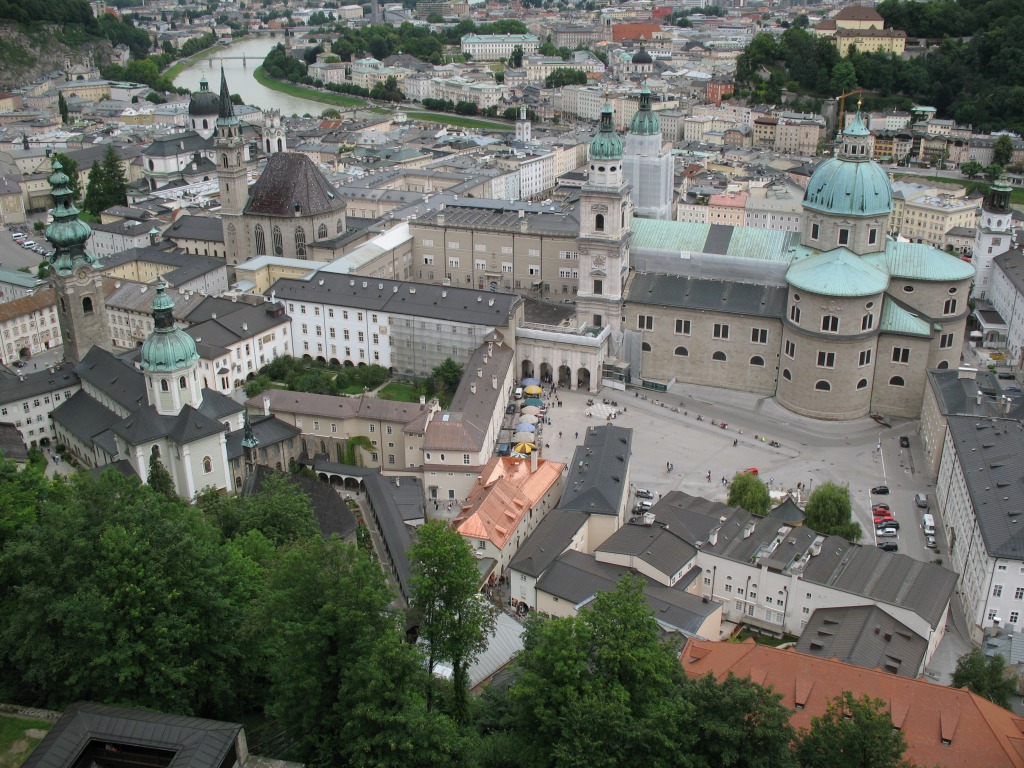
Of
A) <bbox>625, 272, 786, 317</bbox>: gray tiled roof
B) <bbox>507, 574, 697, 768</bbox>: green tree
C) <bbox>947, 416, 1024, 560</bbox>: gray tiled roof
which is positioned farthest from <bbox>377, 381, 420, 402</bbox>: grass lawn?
<bbox>507, 574, 697, 768</bbox>: green tree

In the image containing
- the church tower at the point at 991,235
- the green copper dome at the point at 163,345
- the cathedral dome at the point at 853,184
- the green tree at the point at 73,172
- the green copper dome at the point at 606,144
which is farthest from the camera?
the green tree at the point at 73,172

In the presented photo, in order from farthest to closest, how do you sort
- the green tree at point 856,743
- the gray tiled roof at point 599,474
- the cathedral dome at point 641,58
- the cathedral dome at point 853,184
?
1. the cathedral dome at point 641,58
2. the cathedral dome at point 853,184
3. the gray tiled roof at point 599,474
4. the green tree at point 856,743

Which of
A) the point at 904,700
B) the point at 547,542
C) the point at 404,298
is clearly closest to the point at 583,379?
the point at 404,298

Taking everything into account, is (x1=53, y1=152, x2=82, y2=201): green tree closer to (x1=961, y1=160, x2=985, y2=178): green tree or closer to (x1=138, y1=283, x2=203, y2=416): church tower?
(x1=138, y1=283, x2=203, y2=416): church tower


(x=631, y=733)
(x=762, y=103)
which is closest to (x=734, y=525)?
(x=631, y=733)

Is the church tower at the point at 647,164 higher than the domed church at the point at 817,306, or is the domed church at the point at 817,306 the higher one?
the church tower at the point at 647,164

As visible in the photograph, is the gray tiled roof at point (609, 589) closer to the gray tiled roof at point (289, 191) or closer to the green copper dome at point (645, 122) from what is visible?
the green copper dome at point (645, 122)

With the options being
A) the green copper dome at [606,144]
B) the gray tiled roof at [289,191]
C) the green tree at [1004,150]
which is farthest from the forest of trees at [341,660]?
the green tree at [1004,150]
